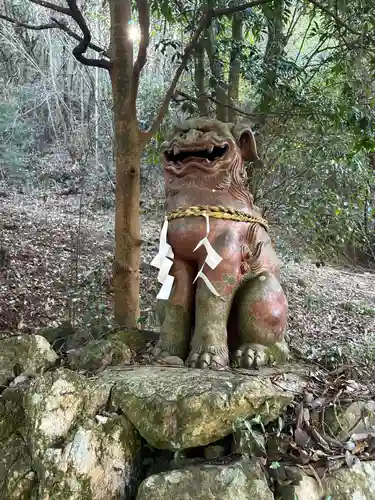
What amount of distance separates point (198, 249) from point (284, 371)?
56 cm

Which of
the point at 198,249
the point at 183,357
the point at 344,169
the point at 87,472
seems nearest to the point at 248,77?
the point at 344,169

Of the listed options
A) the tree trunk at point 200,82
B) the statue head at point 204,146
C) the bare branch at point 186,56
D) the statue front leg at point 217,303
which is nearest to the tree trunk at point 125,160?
the bare branch at point 186,56

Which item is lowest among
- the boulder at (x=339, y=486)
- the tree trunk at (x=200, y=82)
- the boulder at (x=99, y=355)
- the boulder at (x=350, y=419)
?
the boulder at (x=339, y=486)

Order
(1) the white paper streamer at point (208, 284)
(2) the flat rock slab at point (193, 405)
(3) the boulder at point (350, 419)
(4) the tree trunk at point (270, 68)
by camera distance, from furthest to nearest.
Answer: (4) the tree trunk at point (270, 68) < (1) the white paper streamer at point (208, 284) < (3) the boulder at point (350, 419) < (2) the flat rock slab at point (193, 405)

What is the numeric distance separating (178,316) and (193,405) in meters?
0.56

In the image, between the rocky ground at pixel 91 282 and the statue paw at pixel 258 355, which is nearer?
the statue paw at pixel 258 355

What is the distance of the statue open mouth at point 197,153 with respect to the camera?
72.6 inches

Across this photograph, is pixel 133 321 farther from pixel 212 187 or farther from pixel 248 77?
pixel 248 77

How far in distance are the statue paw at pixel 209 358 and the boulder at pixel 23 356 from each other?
21.0 inches

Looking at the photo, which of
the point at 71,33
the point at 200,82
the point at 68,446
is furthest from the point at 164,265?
the point at 200,82

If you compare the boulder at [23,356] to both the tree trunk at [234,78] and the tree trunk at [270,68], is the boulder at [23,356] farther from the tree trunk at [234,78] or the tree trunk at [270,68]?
the tree trunk at [234,78]

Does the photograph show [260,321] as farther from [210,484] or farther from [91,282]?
[91,282]

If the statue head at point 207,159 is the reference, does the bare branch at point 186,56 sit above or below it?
above

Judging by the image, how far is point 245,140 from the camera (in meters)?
1.98
